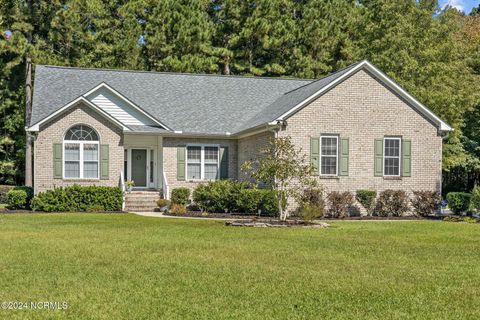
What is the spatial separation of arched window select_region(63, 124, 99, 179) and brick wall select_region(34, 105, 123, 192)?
0.24m

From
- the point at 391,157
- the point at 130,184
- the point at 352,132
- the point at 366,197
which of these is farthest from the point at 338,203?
the point at 130,184

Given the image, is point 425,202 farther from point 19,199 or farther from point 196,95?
point 19,199

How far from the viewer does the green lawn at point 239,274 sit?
7168 mm

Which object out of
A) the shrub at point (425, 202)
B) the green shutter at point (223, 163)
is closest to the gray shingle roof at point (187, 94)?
the green shutter at point (223, 163)

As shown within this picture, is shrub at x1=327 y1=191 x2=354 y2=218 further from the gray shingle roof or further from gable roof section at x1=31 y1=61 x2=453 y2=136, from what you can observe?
the gray shingle roof

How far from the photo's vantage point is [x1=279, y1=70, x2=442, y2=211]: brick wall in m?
23.9

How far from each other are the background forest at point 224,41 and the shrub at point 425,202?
8.97 m

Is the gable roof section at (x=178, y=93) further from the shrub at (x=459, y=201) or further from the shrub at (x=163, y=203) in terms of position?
the shrub at (x=459, y=201)

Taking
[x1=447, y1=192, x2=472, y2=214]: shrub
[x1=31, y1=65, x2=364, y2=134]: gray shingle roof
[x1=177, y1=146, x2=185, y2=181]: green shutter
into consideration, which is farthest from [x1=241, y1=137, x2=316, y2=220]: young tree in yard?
[x1=447, y1=192, x2=472, y2=214]: shrub

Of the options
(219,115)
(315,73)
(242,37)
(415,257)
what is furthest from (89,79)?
(415,257)

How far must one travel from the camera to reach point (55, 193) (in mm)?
23938

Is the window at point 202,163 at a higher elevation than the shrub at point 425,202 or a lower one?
higher

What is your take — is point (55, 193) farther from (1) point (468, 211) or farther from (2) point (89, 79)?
(1) point (468, 211)

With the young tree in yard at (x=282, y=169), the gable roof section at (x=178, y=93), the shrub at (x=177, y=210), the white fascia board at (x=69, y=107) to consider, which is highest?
the gable roof section at (x=178, y=93)
